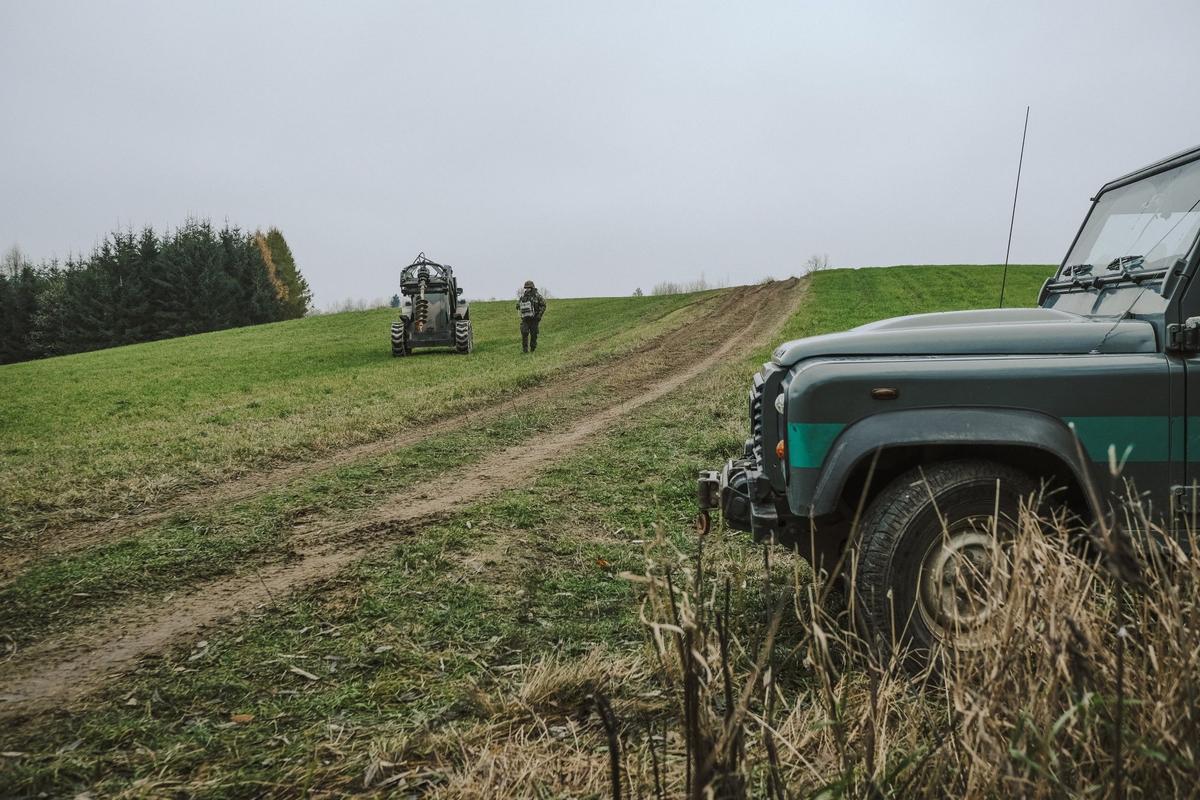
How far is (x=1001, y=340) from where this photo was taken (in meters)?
3.57

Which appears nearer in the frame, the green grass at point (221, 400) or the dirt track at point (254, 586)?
the dirt track at point (254, 586)

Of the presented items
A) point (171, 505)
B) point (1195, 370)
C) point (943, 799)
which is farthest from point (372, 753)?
point (171, 505)

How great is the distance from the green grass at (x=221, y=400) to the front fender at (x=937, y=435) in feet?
21.3

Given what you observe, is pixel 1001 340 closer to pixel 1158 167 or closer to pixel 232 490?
pixel 1158 167

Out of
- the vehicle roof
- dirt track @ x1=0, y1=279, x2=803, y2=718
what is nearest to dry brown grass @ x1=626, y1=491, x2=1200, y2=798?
the vehicle roof

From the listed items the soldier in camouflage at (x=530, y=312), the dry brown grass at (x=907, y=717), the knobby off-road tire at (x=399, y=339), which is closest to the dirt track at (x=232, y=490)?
the dry brown grass at (x=907, y=717)

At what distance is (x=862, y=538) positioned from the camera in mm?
3490

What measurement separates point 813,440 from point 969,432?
0.60 meters

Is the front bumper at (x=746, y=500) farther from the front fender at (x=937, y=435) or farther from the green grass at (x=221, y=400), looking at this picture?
the green grass at (x=221, y=400)

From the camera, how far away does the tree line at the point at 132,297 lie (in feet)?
168

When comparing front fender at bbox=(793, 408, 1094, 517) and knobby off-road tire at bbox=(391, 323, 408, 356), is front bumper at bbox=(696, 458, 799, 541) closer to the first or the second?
front fender at bbox=(793, 408, 1094, 517)

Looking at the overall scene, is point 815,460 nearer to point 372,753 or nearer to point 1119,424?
point 1119,424

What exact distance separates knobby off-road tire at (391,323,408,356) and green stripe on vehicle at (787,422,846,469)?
2038 cm

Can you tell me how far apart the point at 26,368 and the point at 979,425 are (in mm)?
32423
